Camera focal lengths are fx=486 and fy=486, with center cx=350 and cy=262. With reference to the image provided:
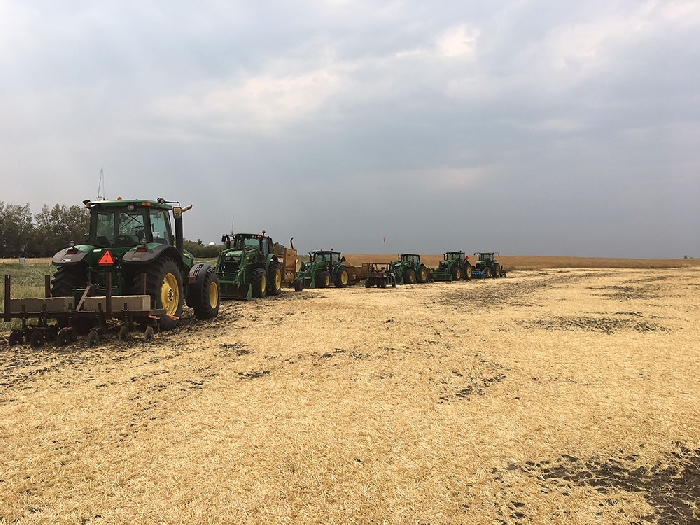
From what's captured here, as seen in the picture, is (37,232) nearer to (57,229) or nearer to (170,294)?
(57,229)

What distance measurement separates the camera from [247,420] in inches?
184

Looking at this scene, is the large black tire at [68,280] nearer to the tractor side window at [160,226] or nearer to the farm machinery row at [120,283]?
the farm machinery row at [120,283]

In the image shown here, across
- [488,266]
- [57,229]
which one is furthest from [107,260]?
[57,229]

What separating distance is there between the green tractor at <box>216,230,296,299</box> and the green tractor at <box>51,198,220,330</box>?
472 cm

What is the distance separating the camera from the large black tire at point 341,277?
2350cm

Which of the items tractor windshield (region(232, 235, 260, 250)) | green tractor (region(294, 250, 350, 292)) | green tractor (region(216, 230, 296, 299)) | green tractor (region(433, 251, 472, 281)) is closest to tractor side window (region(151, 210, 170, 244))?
green tractor (region(216, 230, 296, 299))

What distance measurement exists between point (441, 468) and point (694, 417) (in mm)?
3038

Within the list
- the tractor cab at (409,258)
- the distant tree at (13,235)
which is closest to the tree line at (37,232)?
the distant tree at (13,235)

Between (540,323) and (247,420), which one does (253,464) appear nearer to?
(247,420)

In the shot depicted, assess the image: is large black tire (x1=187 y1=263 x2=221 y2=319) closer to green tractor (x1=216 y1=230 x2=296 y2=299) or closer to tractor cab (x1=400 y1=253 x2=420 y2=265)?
green tractor (x1=216 y1=230 x2=296 y2=299)

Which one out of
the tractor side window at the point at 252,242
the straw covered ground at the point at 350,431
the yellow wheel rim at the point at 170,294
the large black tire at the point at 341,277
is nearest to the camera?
the straw covered ground at the point at 350,431

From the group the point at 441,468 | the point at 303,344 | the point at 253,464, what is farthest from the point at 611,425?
the point at 303,344

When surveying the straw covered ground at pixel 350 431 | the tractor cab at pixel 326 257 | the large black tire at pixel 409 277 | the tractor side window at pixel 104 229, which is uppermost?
the tractor side window at pixel 104 229

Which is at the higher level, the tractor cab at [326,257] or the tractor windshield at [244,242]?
the tractor windshield at [244,242]
